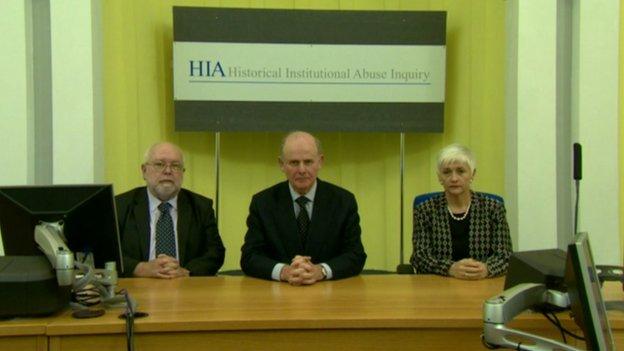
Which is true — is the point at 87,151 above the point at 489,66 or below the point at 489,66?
below

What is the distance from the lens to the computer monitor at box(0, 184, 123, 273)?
7.21 feet

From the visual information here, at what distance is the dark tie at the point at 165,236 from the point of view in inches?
124

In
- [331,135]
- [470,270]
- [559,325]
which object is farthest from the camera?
[331,135]

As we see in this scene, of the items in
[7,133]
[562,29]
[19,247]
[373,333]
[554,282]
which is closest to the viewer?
[554,282]

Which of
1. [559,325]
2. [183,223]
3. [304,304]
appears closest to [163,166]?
[183,223]

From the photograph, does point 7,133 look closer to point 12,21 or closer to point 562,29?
point 12,21

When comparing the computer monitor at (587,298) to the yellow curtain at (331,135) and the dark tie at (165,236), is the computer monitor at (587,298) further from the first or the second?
the yellow curtain at (331,135)

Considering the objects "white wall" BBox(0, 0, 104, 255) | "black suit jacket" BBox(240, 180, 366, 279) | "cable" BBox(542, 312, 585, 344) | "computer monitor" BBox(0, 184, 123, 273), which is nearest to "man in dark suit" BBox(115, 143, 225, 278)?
"black suit jacket" BBox(240, 180, 366, 279)

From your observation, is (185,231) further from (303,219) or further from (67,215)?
(67,215)

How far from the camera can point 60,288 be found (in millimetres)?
2037

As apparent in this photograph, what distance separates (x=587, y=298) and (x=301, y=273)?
4.77 ft

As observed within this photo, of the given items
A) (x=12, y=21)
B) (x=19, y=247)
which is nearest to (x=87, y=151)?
(x=12, y=21)

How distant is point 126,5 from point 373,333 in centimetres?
314

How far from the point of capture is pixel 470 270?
2.70m
